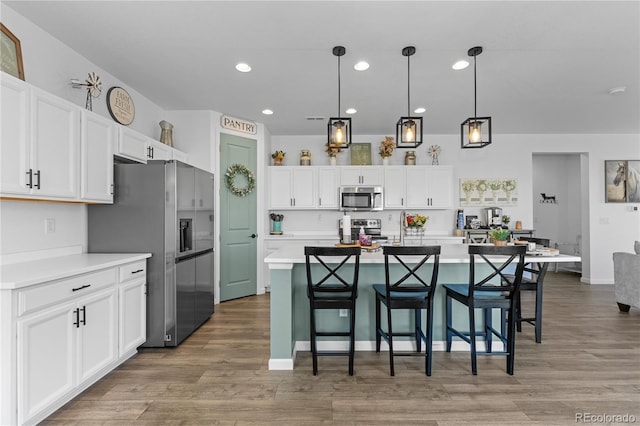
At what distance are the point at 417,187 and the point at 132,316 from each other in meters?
4.62

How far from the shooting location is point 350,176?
18.4 feet

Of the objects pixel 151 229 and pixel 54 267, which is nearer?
pixel 54 267

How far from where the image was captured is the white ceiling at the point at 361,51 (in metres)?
2.38

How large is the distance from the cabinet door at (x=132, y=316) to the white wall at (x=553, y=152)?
3594 mm

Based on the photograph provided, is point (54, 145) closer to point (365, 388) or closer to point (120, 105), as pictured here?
point (120, 105)

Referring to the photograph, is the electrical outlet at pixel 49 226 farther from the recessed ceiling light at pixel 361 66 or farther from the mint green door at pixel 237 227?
the recessed ceiling light at pixel 361 66

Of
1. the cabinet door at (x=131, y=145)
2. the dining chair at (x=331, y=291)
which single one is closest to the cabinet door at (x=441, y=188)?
the dining chair at (x=331, y=291)

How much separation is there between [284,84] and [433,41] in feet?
5.59

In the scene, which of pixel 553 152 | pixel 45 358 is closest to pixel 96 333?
pixel 45 358

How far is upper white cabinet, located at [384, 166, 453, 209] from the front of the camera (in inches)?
220

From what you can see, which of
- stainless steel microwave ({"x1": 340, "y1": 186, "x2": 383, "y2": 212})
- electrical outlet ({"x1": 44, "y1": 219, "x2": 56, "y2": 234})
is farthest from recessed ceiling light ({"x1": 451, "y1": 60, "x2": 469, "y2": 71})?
electrical outlet ({"x1": 44, "y1": 219, "x2": 56, "y2": 234})

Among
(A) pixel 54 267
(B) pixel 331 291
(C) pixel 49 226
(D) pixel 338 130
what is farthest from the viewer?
(D) pixel 338 130

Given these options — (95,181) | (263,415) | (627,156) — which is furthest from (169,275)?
(627,156)

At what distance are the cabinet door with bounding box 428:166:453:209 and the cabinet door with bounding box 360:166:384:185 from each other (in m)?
0.89
